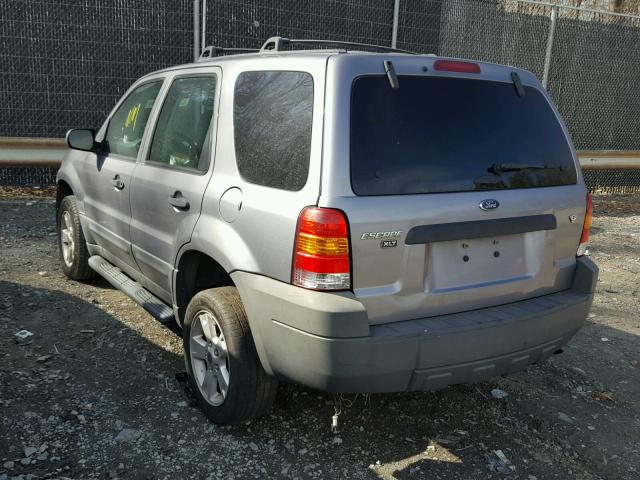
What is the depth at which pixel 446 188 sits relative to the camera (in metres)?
2.79

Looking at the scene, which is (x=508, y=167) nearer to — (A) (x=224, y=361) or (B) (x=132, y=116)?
(A) (x=224, y=361)

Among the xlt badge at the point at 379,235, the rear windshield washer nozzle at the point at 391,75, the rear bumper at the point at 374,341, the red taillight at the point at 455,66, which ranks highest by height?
the red taillight at the point at 455,66

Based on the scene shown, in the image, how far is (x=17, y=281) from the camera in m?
5.39

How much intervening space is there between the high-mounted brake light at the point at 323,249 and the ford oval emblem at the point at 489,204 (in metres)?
0.73

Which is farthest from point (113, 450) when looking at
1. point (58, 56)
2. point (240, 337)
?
point (58, 56)

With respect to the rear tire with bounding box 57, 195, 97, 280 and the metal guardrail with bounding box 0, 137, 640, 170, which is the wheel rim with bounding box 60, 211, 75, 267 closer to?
the rear tire with bounding box 57, 195, 97, 280

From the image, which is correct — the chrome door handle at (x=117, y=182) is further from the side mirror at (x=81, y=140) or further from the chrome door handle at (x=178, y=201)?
the chrome door handle at (x=178, y=201)

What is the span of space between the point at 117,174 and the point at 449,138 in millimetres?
2540

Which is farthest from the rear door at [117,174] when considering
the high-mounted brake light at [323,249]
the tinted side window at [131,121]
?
the high-mounted brake light at [323,249]

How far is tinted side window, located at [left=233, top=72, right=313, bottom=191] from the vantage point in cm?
272

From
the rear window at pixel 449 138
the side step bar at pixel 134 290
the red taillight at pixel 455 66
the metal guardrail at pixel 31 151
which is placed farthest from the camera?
the metal guardrail at pixel 31 151

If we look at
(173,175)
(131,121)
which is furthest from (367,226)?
(131,121)

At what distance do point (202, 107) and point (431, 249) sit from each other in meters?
1.64

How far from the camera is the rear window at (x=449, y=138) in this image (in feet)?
8.71
